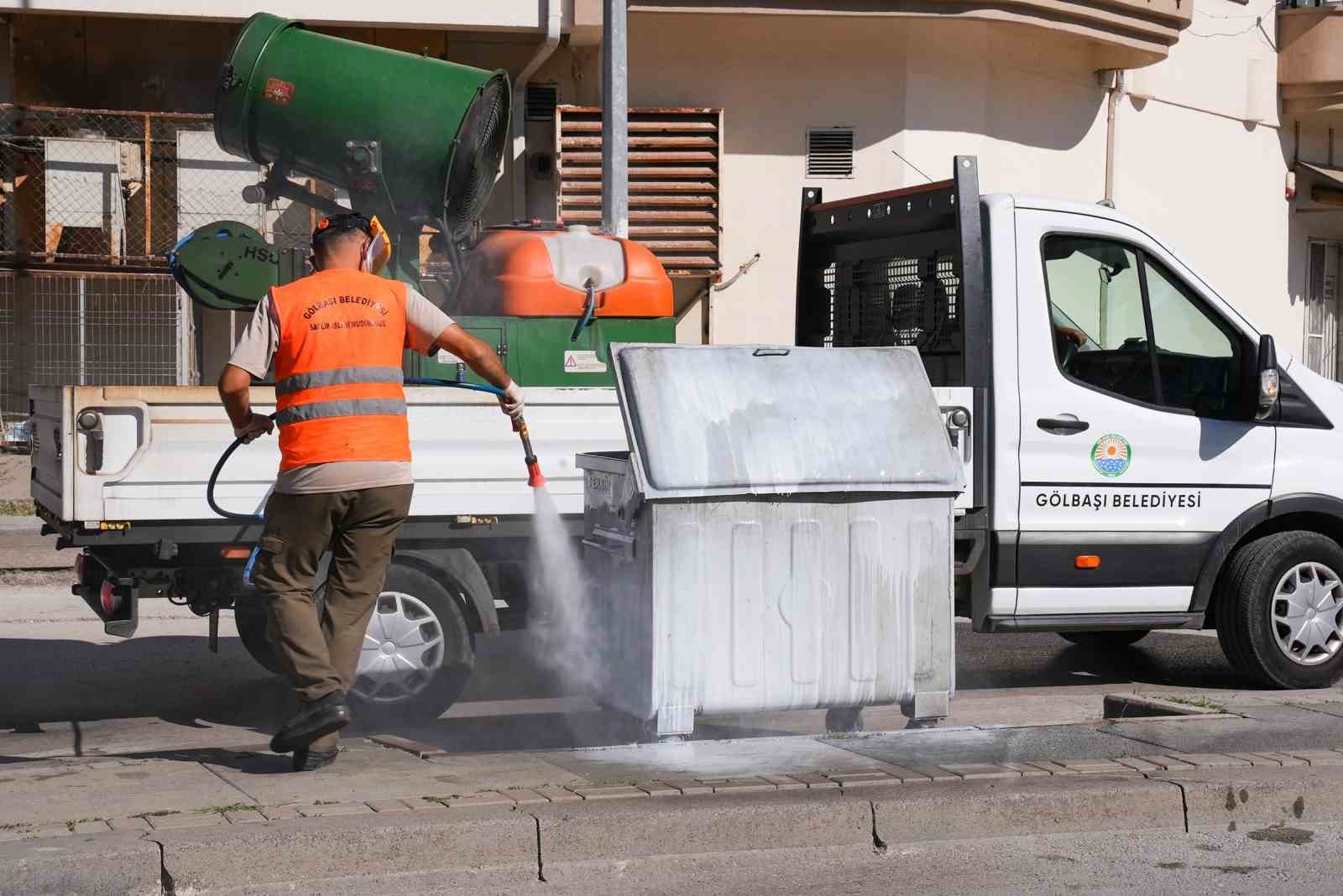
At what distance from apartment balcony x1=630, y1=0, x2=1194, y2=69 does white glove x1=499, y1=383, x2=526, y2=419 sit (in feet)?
34.7

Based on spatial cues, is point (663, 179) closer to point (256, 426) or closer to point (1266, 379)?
point (1266, 379)

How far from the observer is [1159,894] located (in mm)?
4703

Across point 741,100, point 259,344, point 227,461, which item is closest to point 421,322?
point 259,344

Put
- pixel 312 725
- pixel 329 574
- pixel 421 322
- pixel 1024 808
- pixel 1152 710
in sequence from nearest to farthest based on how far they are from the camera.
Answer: pixel 1024 808 → pixel 312 725 → pixel 329 574 → pixel 421 322 → pixel 1152 710

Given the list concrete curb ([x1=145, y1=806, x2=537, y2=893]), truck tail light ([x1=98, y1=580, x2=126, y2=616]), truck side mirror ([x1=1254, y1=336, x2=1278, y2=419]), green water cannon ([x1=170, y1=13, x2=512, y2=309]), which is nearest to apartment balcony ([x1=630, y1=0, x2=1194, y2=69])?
green water cannon ([x1=170, y1=13, x2=512, y2=309])

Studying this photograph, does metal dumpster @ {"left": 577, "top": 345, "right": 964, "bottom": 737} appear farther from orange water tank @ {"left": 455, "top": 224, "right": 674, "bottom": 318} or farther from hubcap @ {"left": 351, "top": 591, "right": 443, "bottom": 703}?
orange water tank @ {"left": 455, "top": 224, "right": 674, "bottom": 318}

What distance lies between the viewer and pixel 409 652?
6645 mm

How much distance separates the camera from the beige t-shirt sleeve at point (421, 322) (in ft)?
18.7

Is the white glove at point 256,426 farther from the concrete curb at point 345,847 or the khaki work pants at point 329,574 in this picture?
the concrete curb at point 345,847

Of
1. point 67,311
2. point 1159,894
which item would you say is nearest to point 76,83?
point 67,311

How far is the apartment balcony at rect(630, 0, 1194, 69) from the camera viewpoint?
15930 millimetres

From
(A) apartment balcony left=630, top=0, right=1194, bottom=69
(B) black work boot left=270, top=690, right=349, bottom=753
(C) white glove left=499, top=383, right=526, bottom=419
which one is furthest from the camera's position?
(A) apartment balcony left=630, top=0, right=1194, bottom=69

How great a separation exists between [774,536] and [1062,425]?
80.5 inches

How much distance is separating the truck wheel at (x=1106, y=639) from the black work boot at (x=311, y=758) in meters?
4.84
